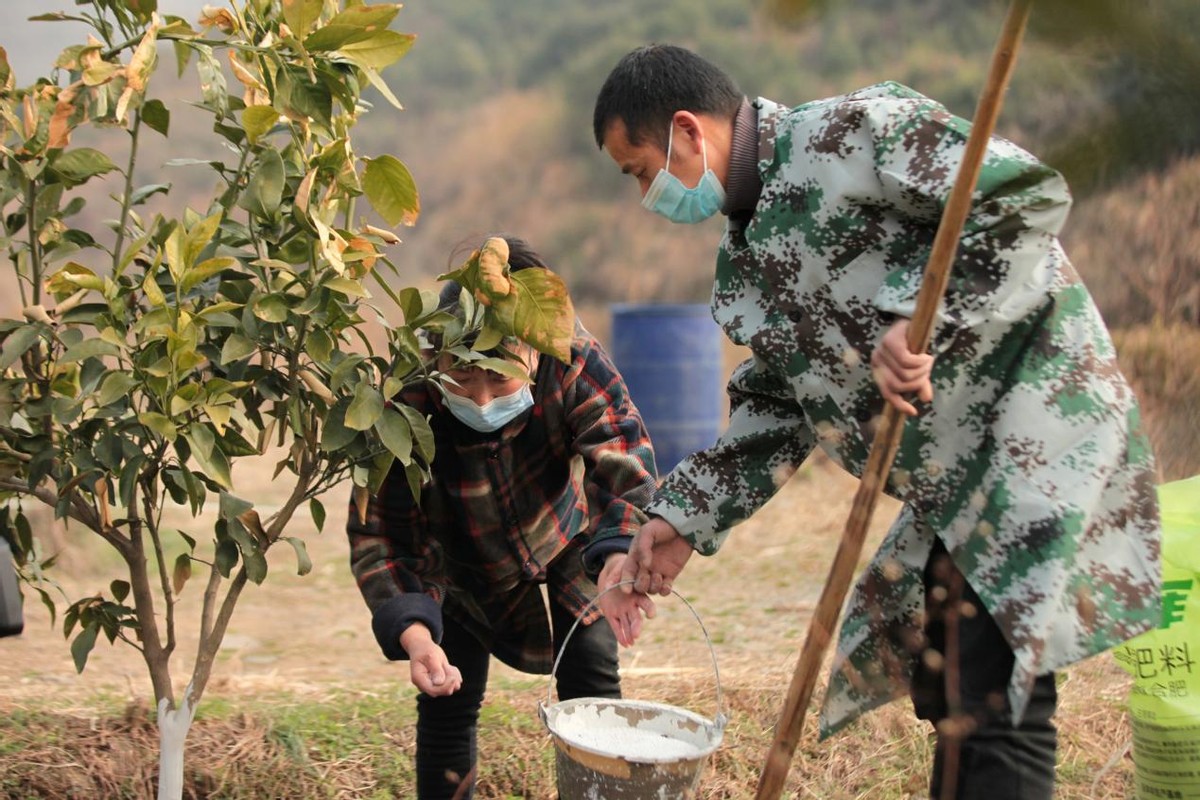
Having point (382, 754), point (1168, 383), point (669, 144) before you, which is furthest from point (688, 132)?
point (1168, 383)

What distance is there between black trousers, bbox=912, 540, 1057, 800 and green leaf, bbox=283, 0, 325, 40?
4.24 feet

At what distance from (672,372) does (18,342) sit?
235 inches

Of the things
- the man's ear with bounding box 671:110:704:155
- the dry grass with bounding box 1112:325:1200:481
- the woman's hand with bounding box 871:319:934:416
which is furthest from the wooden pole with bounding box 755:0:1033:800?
the dry grass with bounding box 1112:325:1200:481

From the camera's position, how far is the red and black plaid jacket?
252cm

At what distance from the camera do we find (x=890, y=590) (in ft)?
6.68

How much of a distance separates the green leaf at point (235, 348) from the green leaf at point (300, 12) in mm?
495

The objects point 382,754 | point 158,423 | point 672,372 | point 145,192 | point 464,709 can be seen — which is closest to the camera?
point 158,423

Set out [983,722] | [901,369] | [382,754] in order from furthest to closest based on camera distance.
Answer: [382,754] → [983,722] → [901,369]

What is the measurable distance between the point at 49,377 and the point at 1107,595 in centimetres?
173

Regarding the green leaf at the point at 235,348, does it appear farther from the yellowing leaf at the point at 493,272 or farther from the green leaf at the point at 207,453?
the yellowing leaf at the point at 493,272

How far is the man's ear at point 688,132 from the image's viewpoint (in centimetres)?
206

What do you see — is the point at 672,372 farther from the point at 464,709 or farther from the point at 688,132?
the point at 688,132

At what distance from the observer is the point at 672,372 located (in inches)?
313

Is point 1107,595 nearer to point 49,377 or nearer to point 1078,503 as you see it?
point 1078,503
